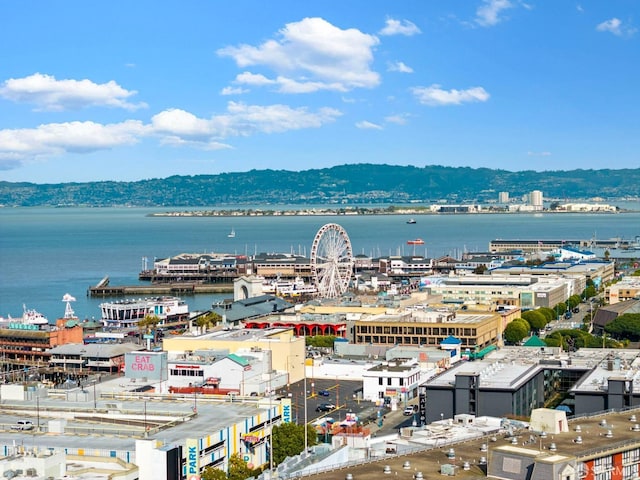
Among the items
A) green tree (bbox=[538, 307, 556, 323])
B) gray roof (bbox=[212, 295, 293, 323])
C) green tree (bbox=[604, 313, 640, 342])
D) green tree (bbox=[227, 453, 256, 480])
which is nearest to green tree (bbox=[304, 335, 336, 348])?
gray roof (bbox=[212, 295, 293, 323])

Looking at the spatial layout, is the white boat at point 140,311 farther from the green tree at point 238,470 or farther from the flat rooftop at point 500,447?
the flat rooftop at point 500,447

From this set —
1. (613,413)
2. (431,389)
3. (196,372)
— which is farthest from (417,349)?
(613,413)

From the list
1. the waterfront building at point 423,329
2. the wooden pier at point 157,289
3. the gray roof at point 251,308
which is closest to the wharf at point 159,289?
the wooden pier at point 157,289

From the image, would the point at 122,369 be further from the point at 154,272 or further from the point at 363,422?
the point at 154,272

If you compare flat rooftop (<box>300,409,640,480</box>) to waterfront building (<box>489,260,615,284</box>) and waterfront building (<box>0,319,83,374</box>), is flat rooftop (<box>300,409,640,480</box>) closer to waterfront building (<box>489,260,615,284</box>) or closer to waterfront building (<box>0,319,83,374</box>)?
waterfront building (<box>0,319,83,374</box>)

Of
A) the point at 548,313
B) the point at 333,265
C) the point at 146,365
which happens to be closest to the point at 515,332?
the point at 548,313

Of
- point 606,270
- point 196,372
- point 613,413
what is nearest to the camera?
point 613,413
